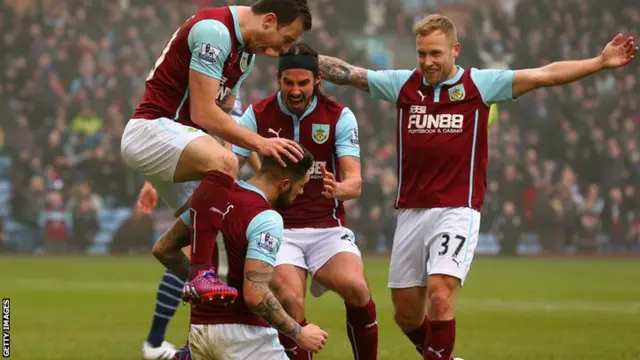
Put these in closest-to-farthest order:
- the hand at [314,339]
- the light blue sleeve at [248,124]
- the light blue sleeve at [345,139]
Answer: the hand at [314,339] → the light blue sleeve at [345,139] → the light blue sleeve at [248,124]

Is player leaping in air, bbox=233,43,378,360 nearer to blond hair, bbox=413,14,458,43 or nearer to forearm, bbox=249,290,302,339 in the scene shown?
blond hair, bbox=413,14,458,43

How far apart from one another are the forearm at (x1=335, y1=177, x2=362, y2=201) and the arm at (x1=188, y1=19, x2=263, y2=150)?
1.02 meters

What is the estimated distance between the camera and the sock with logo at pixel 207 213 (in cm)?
662

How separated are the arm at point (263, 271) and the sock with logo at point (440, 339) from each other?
1.70 m

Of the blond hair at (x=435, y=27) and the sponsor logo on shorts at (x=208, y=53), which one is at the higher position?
the blond hair at (x=435, y=27)

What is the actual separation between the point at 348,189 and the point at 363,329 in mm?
994

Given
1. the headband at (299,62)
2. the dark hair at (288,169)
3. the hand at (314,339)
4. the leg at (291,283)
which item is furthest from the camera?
the headband at (299,62)

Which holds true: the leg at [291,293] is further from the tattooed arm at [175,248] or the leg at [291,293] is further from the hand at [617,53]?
the hand at [617,53]

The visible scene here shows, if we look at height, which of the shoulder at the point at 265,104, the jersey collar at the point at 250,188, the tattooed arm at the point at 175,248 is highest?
the shoulder at the point at 265,104

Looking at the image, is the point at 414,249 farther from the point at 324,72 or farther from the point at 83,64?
the point at 83,64

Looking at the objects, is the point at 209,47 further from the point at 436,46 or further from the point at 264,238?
the point at 436,46

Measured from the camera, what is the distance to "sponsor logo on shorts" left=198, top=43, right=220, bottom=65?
7.02 m

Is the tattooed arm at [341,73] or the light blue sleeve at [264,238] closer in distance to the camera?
the light blue sleeve at [264,238]

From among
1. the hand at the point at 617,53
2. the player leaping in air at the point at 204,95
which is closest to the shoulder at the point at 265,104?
the player leaping in air at the point at 204,95
